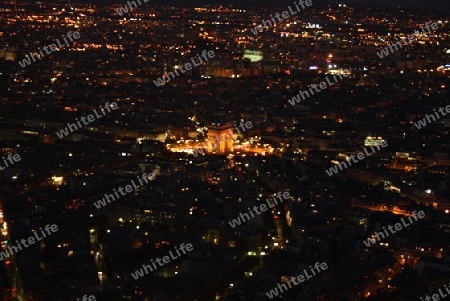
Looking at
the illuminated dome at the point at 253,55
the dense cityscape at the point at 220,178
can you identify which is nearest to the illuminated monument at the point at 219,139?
the dense cityscape at the point at 220,178

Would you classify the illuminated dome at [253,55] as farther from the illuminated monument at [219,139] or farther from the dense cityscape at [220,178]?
the illuminated monument at [219,139]

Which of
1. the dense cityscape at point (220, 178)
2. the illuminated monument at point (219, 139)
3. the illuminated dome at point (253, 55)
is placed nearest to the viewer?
the dense cityscape at point (220, 178)

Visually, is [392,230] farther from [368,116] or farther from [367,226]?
[368,116]

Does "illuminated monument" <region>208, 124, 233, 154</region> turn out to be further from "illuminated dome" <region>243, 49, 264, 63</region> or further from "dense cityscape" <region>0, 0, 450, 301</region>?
"illuminated dome" <region>243, 49, 264, 63</region>

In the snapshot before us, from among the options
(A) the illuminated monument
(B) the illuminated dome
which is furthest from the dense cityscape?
(B) the illuminated dome

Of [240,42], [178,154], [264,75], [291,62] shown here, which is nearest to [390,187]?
[178,154]

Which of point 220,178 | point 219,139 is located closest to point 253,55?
point 219,139
